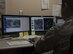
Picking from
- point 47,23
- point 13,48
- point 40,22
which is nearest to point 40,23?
point 40,22

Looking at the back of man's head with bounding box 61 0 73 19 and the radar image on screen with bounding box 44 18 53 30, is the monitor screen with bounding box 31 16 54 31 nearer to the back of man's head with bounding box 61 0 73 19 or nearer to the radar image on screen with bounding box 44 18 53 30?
the radar image on screen with bounding box 44 18 53 30

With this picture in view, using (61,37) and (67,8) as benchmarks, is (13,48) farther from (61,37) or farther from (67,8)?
(67,8)

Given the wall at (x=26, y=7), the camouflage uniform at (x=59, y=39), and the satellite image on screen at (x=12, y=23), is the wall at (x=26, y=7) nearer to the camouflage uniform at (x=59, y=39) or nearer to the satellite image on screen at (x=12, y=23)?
the satellite image on screen at (x=12, y=23)

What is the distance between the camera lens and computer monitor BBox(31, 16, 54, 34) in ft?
9.57

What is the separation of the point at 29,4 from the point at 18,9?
0.24 meters

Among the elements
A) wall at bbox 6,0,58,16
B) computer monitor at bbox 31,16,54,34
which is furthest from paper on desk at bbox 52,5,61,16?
computer monitor at bbox 31,16,54,34

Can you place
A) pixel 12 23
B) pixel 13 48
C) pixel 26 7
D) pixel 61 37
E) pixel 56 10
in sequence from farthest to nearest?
pixel 56 10, pixel 26 7, pixel 12 23, pixel 13 48, pixel 61 37

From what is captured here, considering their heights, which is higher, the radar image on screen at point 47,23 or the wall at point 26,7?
the wall at point 26,7

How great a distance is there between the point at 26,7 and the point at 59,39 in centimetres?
154

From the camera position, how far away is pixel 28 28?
286cm

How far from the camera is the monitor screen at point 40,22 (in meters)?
2.91

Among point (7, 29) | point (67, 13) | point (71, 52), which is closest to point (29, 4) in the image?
point (7, 29)

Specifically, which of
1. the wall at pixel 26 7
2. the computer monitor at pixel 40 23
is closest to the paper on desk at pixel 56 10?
the wall at pixel 26 7

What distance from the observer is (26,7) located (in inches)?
121
